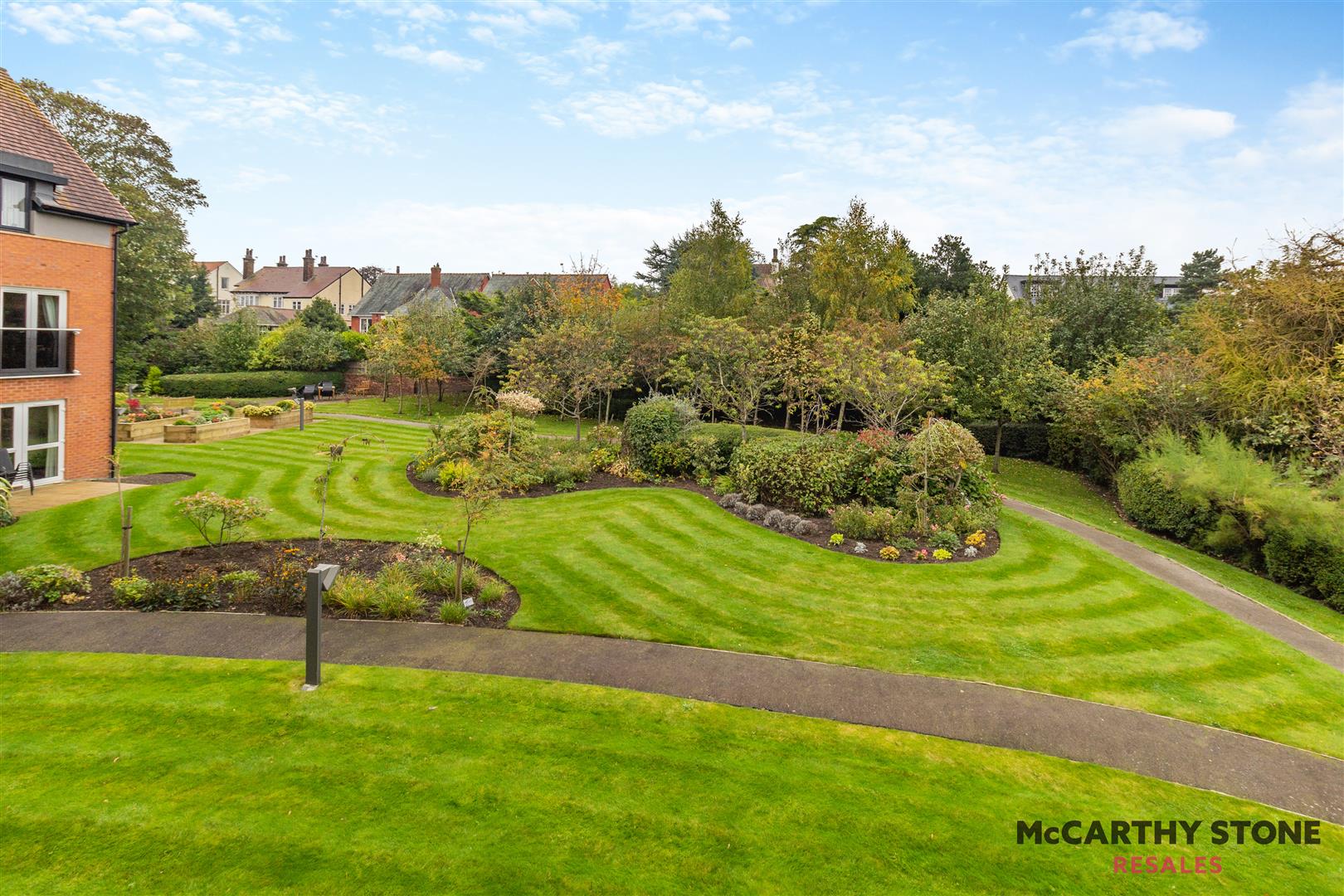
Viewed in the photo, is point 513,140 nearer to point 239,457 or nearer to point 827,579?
point 239,457

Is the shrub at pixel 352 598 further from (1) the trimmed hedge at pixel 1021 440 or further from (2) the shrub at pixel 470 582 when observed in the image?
(1) the trimmed hedge at pixel 1021 440

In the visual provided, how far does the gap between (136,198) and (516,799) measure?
1528 inches

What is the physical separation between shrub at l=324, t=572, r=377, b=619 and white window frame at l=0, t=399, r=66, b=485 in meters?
11.9

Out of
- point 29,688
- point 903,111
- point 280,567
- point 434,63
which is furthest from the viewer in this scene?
Result: point 903,111

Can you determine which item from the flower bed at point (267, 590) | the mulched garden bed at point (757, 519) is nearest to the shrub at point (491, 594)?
the flower bed at point (267, 590)

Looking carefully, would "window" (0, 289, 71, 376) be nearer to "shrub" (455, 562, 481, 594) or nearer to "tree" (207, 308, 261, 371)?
"shrub" (455, 562, 481, 594)

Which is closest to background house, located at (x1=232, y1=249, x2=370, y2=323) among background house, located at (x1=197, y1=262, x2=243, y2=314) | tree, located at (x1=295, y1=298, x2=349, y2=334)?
background house, located at (x1=197, y1=262, x2=243, y2=314)

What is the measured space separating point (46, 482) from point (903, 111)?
24.5m

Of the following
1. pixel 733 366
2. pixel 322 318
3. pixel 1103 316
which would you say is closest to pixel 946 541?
pixel 733 366

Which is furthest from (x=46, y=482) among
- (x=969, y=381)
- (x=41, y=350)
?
(x=969, y=381)

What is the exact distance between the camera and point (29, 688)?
24.7 ft

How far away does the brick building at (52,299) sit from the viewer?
1588 centimetres

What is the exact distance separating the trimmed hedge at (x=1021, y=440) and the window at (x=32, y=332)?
101 ft

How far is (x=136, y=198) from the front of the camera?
104ft
